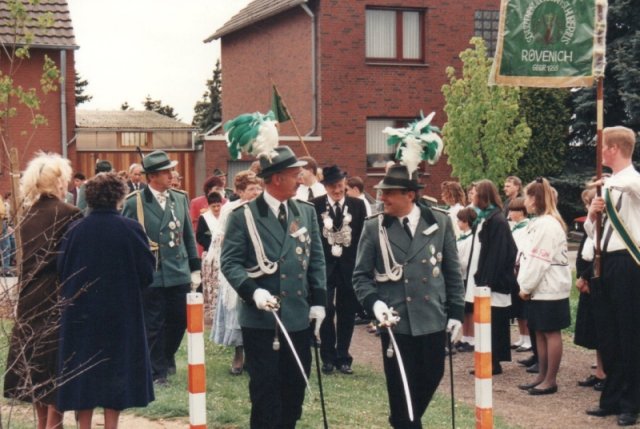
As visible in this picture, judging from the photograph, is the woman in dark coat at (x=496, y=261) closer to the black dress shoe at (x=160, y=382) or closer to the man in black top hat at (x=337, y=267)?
the man in black top hat at (x=337, y=267)

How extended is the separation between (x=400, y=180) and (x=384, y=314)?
3.00 feet

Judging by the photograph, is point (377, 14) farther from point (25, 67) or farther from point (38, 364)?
point (38, 364)

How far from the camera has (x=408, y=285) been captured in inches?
264

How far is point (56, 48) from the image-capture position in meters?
26.9

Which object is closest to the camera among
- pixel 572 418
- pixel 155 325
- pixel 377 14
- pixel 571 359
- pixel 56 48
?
pixel 572 418

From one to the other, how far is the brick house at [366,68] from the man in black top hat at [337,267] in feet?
64.7

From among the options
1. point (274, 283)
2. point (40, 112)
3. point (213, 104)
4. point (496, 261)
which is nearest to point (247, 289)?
point (274, 283)

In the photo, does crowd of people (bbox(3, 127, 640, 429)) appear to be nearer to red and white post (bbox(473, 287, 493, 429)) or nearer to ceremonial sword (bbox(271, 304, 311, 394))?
ceremonial sword (bbox(271, 304, 311, 394))

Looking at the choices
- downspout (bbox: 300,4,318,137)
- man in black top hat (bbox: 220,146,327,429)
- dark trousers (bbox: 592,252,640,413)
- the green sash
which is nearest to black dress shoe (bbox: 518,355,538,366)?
dark trousers (bbox: 592,252,640,413)

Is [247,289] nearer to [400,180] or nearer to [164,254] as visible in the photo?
[400,180]

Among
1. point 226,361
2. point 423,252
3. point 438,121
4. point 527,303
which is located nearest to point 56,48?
point 438,121

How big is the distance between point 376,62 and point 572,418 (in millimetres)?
24262

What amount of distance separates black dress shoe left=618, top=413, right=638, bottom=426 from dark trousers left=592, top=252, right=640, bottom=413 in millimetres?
46

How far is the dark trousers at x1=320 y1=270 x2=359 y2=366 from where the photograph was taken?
11.2 metres
